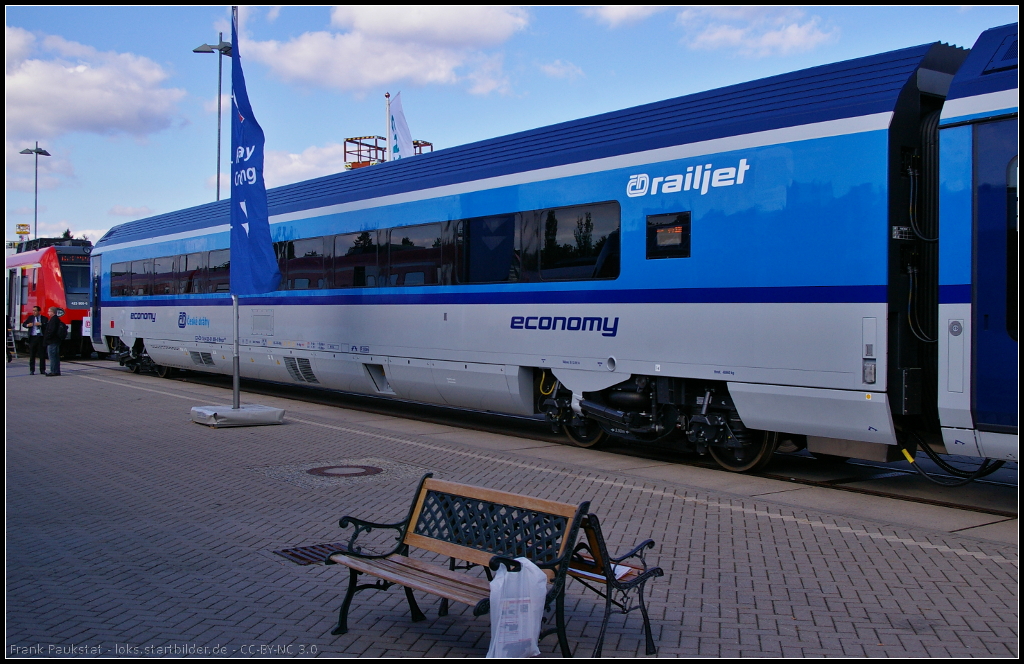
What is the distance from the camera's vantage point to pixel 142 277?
2269 centimetres

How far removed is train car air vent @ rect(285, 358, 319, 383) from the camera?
631 inches

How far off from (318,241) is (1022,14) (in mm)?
11727

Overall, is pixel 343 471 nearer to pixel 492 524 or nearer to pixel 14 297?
pixel 492 524

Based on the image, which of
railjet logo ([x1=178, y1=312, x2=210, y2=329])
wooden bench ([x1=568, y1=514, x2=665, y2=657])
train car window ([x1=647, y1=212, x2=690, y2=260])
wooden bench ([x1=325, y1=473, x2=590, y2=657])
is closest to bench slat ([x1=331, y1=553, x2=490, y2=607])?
wooden bench ([x1=325, y1=473, x2=590, y2=657])

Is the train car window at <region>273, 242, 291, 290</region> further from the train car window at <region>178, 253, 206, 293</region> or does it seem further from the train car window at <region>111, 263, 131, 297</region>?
the train car window at <region>111, 263, 131, 297</region>

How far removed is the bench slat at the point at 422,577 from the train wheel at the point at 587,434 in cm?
619

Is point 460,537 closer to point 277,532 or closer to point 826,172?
point 277,532

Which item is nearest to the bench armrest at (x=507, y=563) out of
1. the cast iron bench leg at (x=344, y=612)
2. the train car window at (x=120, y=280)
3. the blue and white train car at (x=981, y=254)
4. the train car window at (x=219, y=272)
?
the cast iron bench leg at (x=344, y=612)

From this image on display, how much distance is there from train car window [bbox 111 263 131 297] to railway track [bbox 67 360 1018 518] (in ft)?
35.1

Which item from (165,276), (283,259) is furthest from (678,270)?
(165,276)

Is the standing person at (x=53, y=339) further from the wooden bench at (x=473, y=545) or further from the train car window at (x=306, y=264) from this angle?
the wooden bench at (x=473, y=545)

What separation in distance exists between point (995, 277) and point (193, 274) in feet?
56.9

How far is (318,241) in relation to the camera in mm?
15727

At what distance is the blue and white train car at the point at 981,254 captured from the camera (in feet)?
22.7
